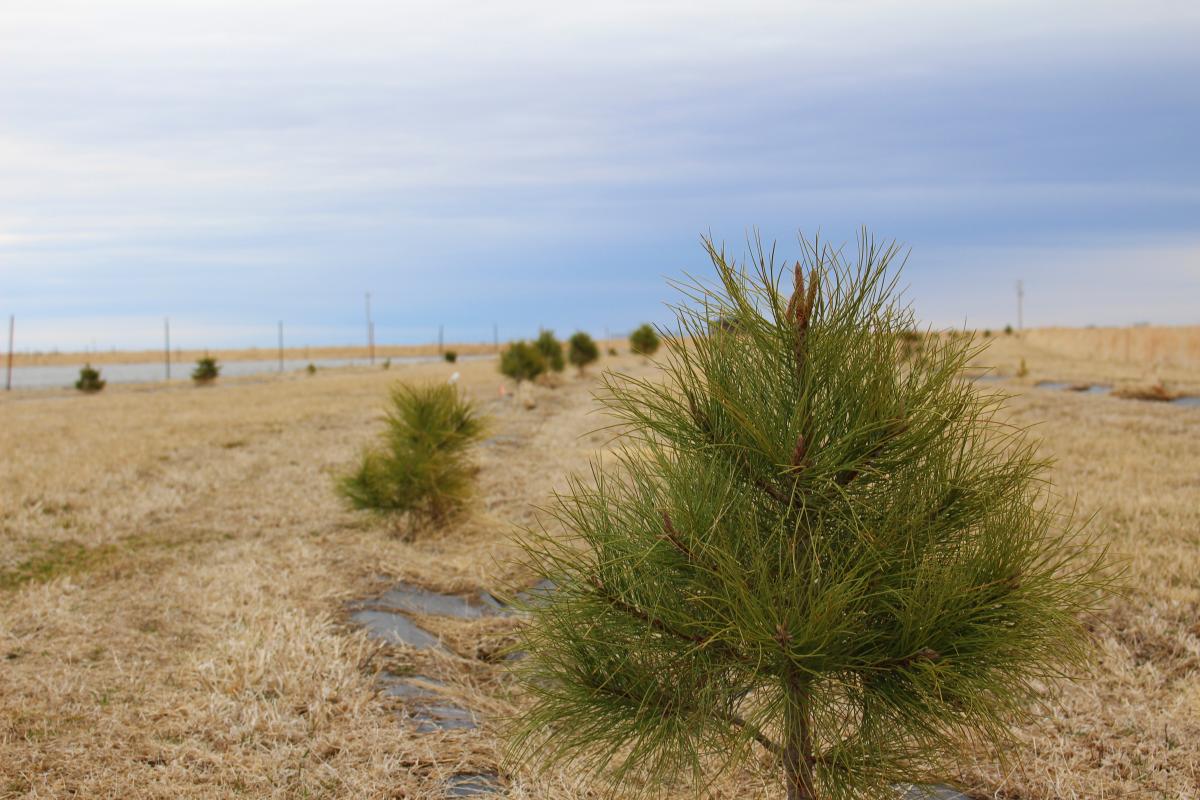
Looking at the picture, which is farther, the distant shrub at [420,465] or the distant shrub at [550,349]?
the distant shrub at [550,349]

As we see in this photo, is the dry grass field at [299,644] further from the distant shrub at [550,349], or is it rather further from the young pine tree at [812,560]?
the distant shrub at [550,349]

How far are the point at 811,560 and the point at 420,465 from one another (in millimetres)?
5776

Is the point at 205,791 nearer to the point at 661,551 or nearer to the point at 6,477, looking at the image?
the point at 661,551

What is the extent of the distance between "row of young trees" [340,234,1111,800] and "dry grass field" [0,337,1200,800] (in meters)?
0.39

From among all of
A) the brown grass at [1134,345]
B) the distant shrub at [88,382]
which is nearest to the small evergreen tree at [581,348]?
the distant shrub at [88,382]

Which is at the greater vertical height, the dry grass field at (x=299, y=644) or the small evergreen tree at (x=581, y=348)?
the small evergreen tree at (x=581, y=348)

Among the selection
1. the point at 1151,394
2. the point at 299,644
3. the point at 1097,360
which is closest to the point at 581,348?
the point at 1151,394

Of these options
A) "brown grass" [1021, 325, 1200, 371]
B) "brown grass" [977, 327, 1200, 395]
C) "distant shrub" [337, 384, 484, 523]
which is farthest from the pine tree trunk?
"brown grass" [1021, 325, 1200, 371]

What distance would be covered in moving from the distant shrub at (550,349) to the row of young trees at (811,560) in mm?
26387

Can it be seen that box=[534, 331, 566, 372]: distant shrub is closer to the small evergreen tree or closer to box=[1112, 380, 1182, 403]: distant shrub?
the small evergreen tree

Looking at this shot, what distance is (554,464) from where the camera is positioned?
37.0 feet

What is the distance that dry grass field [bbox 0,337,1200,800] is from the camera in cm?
340

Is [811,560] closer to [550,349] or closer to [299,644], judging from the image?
[299,644]

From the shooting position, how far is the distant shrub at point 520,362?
83.6ft
